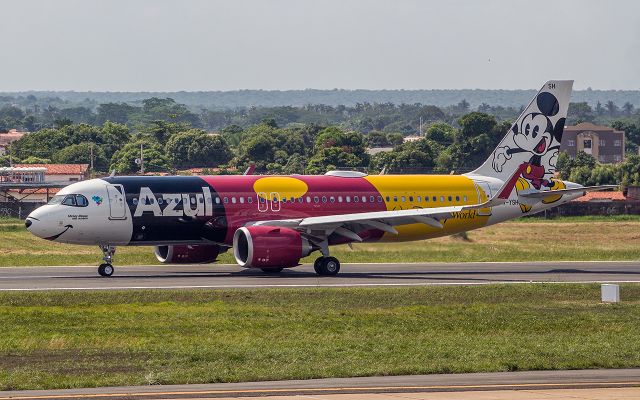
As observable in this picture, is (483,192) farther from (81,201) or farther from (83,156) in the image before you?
(83,156)

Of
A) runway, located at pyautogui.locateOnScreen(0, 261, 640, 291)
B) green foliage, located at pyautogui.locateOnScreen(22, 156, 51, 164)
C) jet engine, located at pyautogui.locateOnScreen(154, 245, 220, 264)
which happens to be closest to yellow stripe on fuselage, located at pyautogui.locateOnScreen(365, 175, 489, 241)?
runway, located at pyautogui.locateOnScreen(0, 261, 640, 291)

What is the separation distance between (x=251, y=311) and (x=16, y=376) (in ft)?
43.5

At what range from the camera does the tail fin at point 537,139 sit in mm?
62938

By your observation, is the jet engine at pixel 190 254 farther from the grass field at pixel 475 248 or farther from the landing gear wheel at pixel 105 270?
the grass field at pixel 475 248

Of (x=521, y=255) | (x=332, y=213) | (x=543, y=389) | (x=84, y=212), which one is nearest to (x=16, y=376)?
(x=543, y=389)

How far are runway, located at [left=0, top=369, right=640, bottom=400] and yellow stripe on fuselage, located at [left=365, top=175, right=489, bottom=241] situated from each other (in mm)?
29120

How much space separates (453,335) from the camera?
38.0 meters

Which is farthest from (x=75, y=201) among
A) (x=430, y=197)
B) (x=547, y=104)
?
(x=547, y=104)

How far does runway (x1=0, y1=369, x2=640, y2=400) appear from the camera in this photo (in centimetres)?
2742

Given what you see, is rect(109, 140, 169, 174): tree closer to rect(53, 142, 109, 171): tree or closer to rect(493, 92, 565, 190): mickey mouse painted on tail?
rect(53, 142, 109, 171): tree

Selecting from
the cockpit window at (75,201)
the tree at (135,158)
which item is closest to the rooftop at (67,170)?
the tree at (135,158)

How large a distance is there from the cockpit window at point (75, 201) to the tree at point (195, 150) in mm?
110976

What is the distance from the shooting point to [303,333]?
38125 mm

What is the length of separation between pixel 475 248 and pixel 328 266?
1500cm
